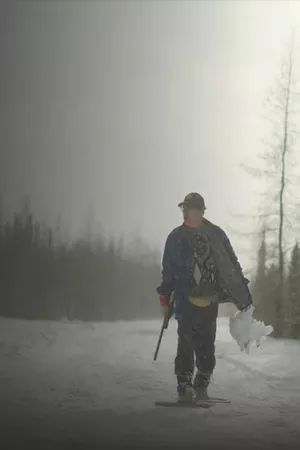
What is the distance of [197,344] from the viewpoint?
6.88 feet

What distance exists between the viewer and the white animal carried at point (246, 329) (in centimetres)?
211

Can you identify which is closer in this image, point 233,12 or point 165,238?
point 165,238

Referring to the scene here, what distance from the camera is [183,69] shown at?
7.77 feet

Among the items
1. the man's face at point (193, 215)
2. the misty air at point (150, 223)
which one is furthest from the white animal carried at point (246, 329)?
the man's face at point (193, 215)

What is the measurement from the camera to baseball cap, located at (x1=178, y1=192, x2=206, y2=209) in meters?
2.15

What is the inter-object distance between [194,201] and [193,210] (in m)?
0.03

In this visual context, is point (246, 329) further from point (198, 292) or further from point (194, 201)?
point (194, 201)

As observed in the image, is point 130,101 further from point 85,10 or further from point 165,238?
point 165,238

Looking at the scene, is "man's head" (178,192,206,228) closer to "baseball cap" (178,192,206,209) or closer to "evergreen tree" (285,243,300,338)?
"baseball cap" (178,192,206,209)

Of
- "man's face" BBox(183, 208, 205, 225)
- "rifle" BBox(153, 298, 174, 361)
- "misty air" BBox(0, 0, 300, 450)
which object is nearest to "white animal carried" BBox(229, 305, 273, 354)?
"misty air" BBox(0, 0, 300, 450)

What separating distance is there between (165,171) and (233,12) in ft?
2.39

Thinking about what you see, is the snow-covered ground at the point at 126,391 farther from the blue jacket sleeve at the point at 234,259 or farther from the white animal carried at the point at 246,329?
the blue jacket sleeve at the point at 234,259

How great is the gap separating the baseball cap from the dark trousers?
370mm

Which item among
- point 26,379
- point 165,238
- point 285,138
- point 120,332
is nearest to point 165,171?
point 165,238
